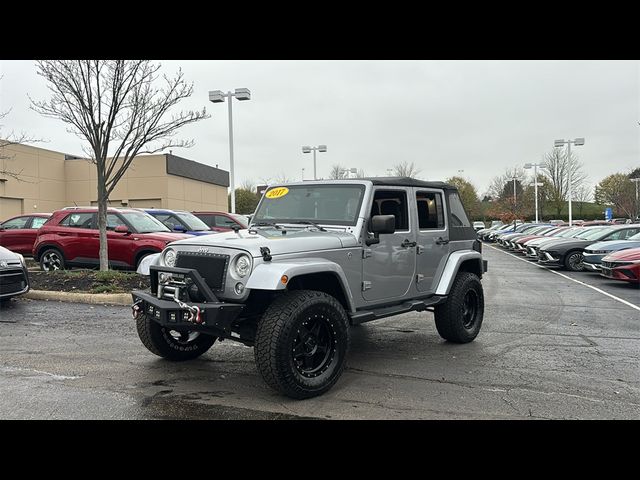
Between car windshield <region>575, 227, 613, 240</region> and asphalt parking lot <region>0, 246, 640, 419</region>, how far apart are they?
8.81m

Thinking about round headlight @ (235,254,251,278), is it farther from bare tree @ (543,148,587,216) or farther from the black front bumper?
bare tree @ (543,148,587,216)

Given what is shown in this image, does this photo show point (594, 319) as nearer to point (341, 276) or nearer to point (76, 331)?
point (341, 276)

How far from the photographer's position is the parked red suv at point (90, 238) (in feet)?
37.6

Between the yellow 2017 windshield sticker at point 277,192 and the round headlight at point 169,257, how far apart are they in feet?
5.09

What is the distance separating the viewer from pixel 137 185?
34531 mm


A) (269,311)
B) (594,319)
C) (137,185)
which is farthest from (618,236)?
(137,185)

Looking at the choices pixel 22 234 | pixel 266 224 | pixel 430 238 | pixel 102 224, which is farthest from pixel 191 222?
pixel 430 238

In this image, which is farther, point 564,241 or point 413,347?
point 564,241

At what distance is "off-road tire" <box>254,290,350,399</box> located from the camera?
4.27 m

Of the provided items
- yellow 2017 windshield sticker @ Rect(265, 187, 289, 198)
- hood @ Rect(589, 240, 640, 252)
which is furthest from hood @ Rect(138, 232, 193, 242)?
hood @ Rect(589, 240, 640, 252)

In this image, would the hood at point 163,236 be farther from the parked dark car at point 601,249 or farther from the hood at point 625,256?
the parked dark car at point 601,249

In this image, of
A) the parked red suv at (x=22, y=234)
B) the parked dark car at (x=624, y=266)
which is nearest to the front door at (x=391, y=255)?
the parked dark car at (x=624, y=266)
